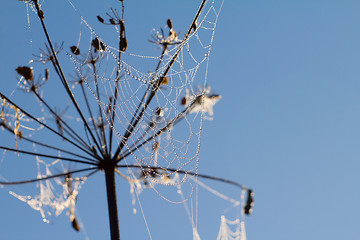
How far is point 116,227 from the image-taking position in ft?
17.4

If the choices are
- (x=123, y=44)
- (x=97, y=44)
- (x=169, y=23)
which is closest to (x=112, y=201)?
(x=123, y=44)

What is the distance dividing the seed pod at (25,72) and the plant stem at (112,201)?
2.09m

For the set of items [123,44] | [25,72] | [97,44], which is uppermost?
[97,44]

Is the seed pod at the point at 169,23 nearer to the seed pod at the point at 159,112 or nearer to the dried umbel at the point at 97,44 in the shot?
the dried umbel at the point at 97,44

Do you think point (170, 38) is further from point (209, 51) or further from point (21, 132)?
point (21, 132)

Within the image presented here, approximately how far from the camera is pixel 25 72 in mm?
6762

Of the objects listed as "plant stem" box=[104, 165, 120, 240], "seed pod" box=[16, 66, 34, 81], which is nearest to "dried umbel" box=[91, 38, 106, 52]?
"seed pod" box=[16, 66, 34, 81]

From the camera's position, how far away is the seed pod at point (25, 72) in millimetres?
6730

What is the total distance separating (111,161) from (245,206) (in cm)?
206

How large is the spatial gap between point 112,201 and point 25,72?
272 centimetres

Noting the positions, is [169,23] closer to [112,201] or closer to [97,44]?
[97,44]

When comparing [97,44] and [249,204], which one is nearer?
[249,204]

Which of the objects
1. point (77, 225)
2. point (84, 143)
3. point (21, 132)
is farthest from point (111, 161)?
point (21, 132)

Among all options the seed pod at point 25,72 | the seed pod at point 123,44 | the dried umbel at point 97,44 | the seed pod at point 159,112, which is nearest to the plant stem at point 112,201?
the seed pod at point 159,112
